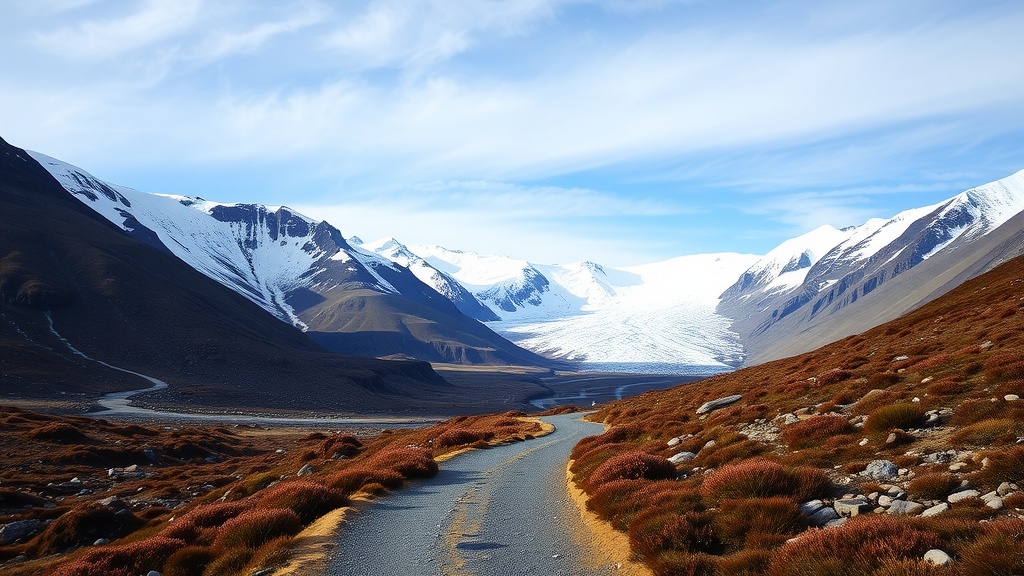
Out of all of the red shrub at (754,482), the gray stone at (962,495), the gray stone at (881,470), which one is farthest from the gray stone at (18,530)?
the gray stone at (962,495)

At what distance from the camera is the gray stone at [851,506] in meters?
10.3

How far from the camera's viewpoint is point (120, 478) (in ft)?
141

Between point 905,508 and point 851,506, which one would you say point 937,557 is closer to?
point 905,508

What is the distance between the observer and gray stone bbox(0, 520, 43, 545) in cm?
2597

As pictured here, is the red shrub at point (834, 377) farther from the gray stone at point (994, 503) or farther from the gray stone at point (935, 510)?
the gray stone at point (994, 503)

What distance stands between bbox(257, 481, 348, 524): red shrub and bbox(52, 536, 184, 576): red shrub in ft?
8.37

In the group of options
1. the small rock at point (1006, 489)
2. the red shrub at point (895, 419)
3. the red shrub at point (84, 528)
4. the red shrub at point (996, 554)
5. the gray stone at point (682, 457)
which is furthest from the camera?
the red shrub at point (84, 528)

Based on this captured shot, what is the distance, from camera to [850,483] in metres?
12.2

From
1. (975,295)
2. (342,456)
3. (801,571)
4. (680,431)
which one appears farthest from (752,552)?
(975,295)

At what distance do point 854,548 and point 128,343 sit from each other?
7149 inches

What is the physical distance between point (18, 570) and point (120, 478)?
81.2 feet

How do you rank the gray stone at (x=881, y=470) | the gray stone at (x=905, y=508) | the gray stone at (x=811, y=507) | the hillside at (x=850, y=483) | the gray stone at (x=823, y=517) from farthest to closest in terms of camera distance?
the gray stone at (x=881, y=470) → the gray stone at (x=811, y=507) → the gray stone at (x=823, y=517) → the gray stone at (x=905, y=508) → the hillside at (x=850, y=483)

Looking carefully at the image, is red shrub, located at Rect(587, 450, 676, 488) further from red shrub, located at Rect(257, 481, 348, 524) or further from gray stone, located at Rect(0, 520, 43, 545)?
gray stone, located at Rect(0, 520, 43, 545)

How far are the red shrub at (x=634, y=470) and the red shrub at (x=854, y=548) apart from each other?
759cm
